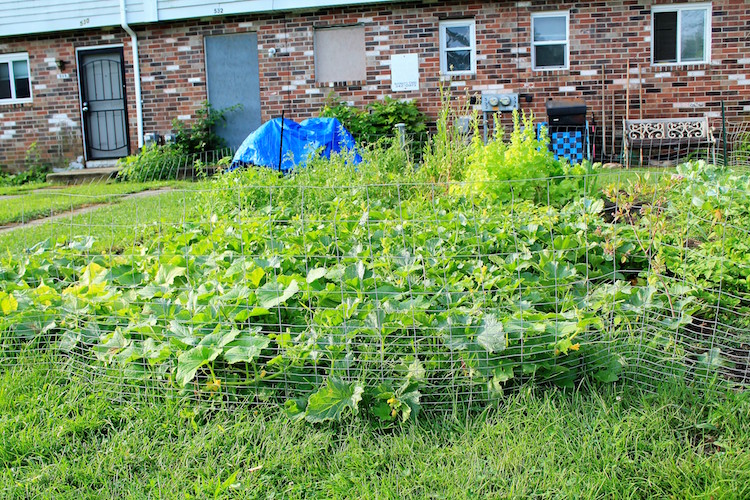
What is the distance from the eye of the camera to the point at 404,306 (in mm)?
2617

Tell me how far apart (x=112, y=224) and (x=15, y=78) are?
34.9 ft

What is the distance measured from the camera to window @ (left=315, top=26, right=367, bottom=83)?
1173 centimetres

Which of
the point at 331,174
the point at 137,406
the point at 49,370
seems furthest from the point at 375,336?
the point at 331,174

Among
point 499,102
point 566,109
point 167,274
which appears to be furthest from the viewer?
point 499,102

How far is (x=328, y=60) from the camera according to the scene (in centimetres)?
1184

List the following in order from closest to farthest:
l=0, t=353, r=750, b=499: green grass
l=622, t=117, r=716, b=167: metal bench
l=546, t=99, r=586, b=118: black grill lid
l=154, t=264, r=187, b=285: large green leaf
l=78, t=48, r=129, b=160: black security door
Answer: l=0, t=353, r=750, b=499: green grass < l=154, t=264, r=187, b=285: large green leaf < l=546, t=99, r=586, b=118: black grill lid < l=622, t=117, r=716, b=167: metal bench < l=78, t=48, r=129, b=160: black security door

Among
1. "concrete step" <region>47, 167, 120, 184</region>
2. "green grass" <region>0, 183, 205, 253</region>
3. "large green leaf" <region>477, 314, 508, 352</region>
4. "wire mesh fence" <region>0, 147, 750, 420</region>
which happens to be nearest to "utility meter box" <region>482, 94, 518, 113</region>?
"green grass" <region>0, 183, 205, 253</region>

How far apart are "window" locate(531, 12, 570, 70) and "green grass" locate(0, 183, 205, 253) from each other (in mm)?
6239

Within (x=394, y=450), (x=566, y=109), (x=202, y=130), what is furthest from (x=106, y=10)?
(x=394, y=450)

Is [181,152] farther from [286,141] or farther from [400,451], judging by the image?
[400,451]

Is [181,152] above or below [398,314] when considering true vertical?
above

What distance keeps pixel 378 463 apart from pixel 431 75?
987 centimetres

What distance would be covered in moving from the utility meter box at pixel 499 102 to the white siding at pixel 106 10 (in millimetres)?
2194

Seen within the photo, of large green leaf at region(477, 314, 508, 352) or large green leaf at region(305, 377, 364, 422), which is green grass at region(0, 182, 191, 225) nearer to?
large green leaf at region(305, 377, 364, 422)
